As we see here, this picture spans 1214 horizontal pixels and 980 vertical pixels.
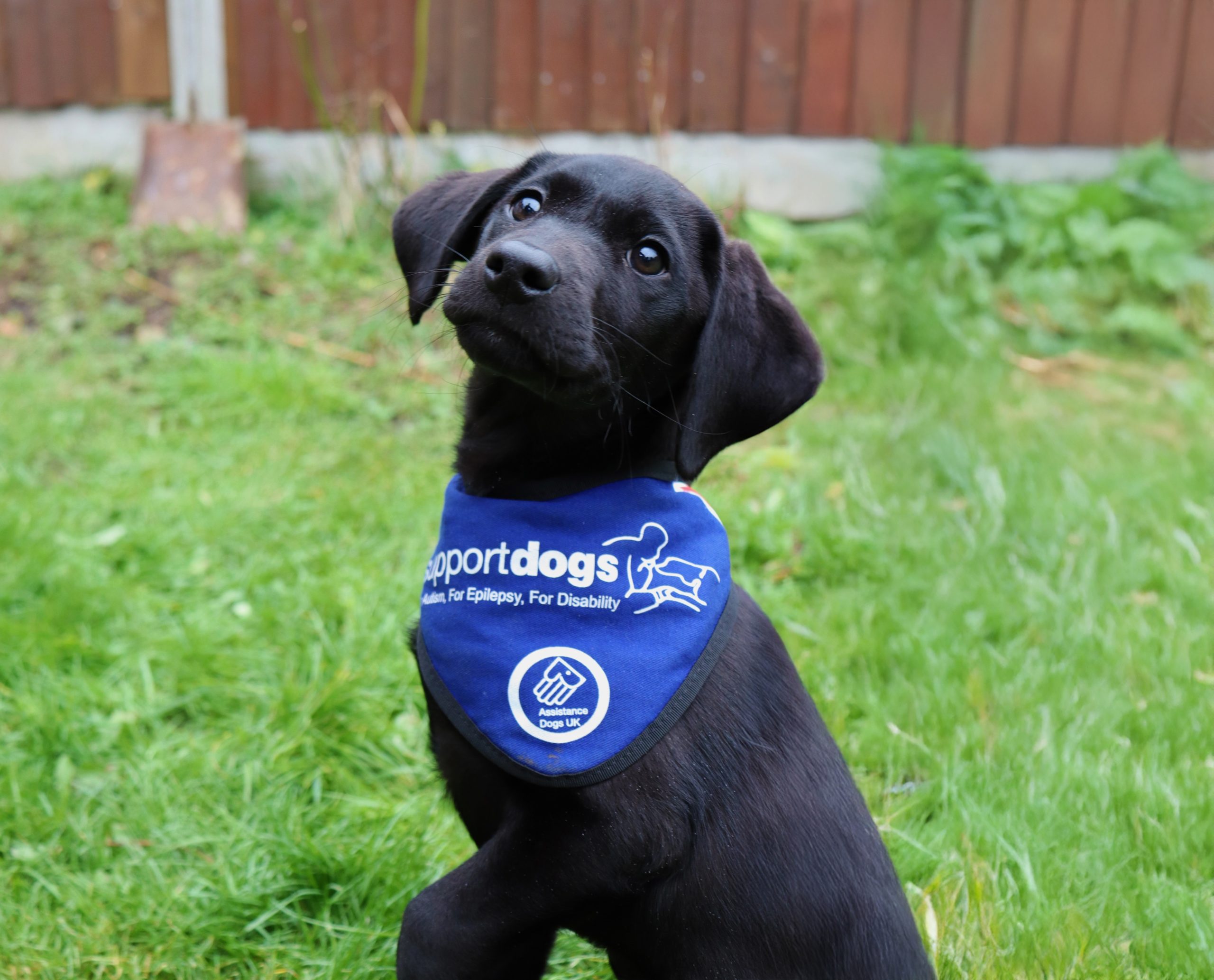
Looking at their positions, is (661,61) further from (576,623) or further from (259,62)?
(576,623)

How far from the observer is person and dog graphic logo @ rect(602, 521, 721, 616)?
1833 mm

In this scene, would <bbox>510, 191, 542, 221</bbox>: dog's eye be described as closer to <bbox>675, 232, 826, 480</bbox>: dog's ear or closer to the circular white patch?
<bbox>675, 232, 826, 480</bbox>: dog's ear

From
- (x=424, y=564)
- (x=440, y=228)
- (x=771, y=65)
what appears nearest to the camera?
(x=440, y=228)

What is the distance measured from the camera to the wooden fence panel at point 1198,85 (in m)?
6.45

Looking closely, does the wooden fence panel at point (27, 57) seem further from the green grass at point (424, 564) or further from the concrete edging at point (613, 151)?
the green grass at point (424, 564)

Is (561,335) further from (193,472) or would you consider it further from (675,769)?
(193,472)

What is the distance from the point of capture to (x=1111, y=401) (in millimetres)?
5133

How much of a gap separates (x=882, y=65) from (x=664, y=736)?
17.8ft

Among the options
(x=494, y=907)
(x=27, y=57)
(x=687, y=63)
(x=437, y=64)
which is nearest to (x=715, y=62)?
(x=687, y=63)

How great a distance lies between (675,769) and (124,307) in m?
4.25

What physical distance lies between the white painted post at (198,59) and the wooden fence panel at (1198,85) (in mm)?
5127

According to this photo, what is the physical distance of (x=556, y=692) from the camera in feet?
5.81

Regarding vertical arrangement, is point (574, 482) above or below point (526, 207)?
below

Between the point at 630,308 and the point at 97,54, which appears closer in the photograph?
the point at 630,308
